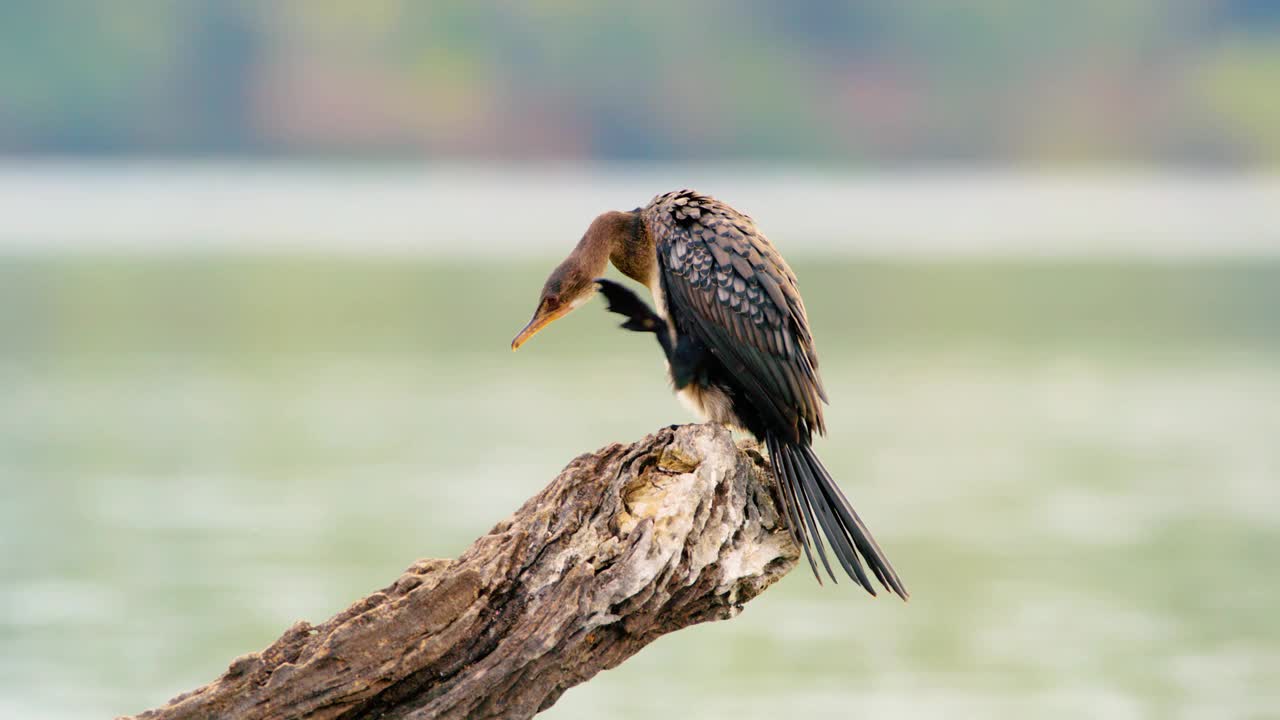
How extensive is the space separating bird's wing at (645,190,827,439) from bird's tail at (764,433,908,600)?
0.13 metres

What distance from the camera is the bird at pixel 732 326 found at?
3.89 metres

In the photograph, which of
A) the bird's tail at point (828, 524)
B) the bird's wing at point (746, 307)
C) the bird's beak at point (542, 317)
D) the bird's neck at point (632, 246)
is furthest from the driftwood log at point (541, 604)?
the bird's neck at point (632, 246)

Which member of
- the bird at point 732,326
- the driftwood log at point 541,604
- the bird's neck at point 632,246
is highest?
the bird's neck at point 632,246

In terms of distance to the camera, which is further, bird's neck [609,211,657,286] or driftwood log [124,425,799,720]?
bird's neck [609,211,657,286]

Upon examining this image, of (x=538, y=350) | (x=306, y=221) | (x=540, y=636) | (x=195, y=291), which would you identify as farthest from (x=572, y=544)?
(x=306, y=221)

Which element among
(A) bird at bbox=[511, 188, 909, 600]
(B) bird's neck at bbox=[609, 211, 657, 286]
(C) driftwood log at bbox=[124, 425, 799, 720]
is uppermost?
(B) bird's neck at bbox=[609, 211, 657, 286]

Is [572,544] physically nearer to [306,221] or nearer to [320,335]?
[320,335]

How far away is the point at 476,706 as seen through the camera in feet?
12.0

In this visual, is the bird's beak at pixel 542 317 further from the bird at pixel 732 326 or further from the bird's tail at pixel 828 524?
the bird's tail at pixel 828 524

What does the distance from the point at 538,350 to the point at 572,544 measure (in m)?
11.2

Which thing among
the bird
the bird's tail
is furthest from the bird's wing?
the bird's tail

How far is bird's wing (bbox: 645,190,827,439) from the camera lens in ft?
13.2

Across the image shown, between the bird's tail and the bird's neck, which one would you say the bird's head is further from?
the bird's tail

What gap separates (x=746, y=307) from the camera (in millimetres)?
4039
